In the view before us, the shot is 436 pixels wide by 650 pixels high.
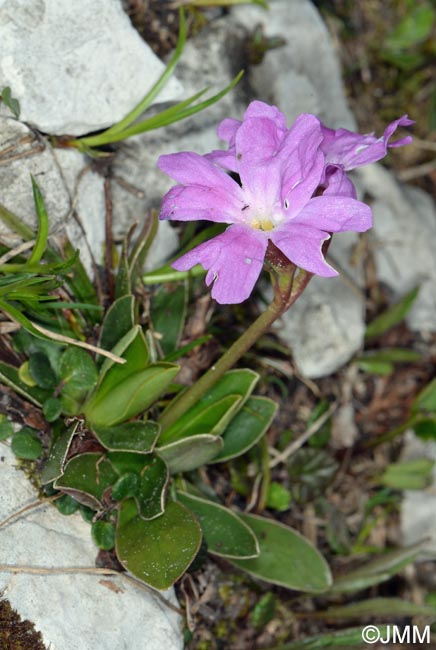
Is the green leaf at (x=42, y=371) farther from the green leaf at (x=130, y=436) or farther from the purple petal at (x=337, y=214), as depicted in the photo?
the purple petal at (x=337, y=214)

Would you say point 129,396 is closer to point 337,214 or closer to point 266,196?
point 266,196

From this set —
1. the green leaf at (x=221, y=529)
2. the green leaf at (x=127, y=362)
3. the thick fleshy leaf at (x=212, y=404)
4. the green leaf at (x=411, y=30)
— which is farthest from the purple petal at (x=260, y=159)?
the green leaf at (x=411, y=30)

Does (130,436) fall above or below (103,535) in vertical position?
above

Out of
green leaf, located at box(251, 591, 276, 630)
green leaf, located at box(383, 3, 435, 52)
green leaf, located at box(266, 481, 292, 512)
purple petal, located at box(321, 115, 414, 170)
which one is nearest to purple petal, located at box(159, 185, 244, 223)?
purple petal, located at box(321, 115, 414, 170)

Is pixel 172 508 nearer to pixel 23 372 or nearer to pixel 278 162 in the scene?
pixel 23 372

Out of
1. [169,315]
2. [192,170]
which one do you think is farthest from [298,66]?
[192,170]

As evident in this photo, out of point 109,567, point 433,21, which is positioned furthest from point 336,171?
point 433,21
